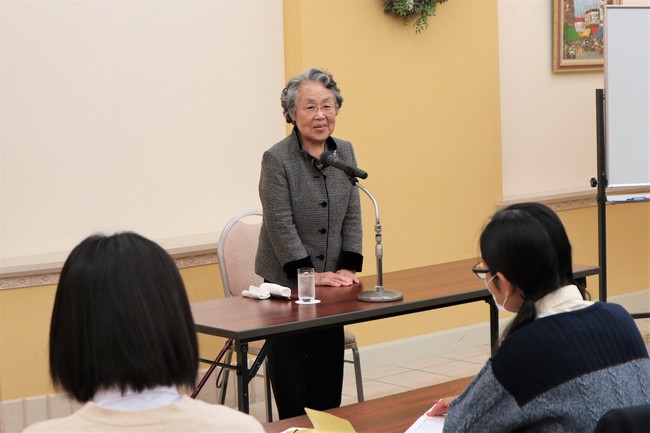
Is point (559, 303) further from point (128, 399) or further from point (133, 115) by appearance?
point (133, 115)

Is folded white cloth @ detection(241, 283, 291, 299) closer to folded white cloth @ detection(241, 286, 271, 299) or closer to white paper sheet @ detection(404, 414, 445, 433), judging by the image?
folded white cloth @ detection(241, 286, 271, 299)

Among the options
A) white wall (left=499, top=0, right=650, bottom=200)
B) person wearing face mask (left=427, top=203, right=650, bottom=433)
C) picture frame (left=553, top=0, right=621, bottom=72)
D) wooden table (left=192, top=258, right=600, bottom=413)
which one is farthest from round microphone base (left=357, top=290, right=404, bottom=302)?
picture frame (left=553, top=0, right=621, bottom=72)

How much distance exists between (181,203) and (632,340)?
324cm

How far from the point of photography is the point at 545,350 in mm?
1871

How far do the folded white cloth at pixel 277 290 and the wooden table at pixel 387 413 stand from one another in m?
0.86

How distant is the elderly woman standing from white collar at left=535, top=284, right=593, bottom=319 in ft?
5.23

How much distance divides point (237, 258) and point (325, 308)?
1.13 meters

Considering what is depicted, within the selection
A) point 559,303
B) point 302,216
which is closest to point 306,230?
A: point 302,216

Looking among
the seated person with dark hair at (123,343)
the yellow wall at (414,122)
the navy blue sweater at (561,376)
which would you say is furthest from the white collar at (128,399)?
the yellow wall at (414,122)

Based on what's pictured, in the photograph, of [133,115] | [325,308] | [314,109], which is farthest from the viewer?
[133,115]

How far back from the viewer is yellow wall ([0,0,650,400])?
5.21 metres

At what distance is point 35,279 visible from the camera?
427 cm

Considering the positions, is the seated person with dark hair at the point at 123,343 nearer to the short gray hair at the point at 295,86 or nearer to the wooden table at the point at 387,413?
the wooden table at the point at 387,413

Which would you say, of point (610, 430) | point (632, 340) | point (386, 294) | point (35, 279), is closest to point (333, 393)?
point (386, 294)
